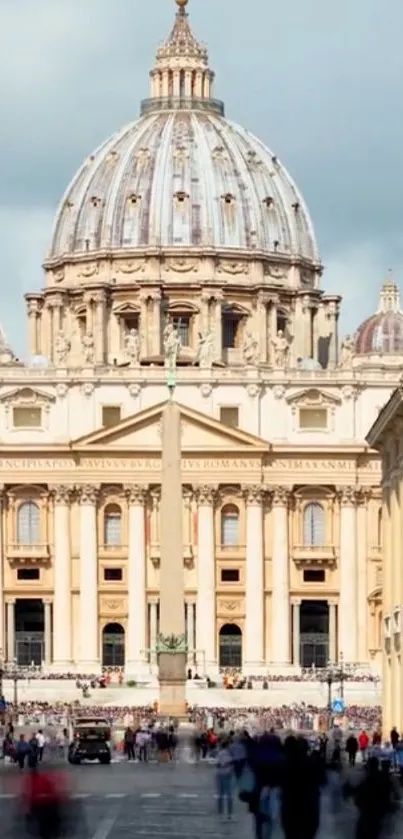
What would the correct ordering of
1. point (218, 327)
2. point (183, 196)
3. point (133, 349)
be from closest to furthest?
point (133, 349), point (218, 327), point (183, 196)

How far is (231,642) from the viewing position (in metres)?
144

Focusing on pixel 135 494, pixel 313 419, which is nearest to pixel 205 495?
pixel 135 494

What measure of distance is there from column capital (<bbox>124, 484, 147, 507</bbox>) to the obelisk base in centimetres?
4258

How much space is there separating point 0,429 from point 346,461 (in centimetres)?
1409

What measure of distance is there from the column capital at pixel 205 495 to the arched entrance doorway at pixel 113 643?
6.02 meters

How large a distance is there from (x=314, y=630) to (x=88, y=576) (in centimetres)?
954

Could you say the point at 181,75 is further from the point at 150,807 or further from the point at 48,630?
the point at 150,807

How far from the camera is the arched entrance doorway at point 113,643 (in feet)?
472

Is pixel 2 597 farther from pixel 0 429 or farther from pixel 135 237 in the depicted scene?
pixel 135 237

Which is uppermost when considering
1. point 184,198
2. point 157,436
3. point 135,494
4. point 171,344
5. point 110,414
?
point 184,198

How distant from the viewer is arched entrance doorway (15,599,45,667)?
142875 millimetres

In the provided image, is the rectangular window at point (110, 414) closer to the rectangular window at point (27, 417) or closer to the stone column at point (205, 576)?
the rectangular window at point (27, 417)

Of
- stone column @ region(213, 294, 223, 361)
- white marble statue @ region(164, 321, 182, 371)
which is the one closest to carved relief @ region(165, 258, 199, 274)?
stone column @ region(213, 294, 223, 361)

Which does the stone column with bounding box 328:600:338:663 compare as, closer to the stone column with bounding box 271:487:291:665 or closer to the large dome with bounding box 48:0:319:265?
the stone column with bounding box 271:487:291:665
